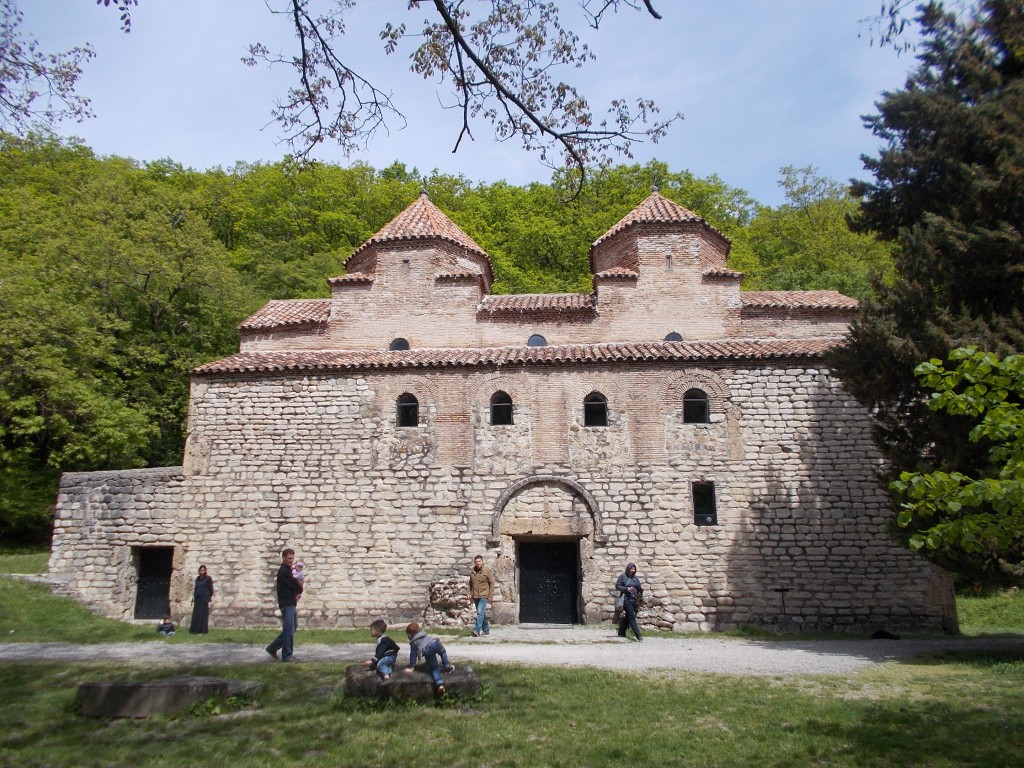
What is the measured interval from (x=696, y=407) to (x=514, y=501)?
4.15 meters

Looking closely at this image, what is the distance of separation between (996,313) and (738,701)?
24.0 feet

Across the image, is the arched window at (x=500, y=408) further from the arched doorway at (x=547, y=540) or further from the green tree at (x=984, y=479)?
the green tree at (x=984, y=479)

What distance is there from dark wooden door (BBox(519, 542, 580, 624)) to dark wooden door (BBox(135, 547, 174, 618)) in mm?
7250

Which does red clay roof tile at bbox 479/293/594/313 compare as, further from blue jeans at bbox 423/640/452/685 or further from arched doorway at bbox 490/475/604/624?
blue jeans at bbox 423/640/452/685

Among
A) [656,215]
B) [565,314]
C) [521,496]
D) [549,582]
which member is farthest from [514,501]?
[656,215]

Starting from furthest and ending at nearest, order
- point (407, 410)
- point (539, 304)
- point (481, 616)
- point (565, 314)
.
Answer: point (539, 304)
point (565, 314)
point (407, 410)
point (481, 616)

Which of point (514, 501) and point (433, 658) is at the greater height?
point (514, 501)

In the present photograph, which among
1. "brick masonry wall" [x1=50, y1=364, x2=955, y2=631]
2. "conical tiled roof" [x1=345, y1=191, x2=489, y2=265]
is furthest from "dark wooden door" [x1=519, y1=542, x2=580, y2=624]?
"conical tiled roof" [x1=345, y1=191, x2=489, y2=265]

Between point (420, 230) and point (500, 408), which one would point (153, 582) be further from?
point (420, 230)

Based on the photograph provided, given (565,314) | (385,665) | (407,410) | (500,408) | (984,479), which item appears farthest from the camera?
(565,314)

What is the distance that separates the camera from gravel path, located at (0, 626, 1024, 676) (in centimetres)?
971

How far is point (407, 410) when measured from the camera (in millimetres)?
15414

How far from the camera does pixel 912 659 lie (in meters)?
10.4

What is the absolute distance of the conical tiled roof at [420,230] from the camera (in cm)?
1780
